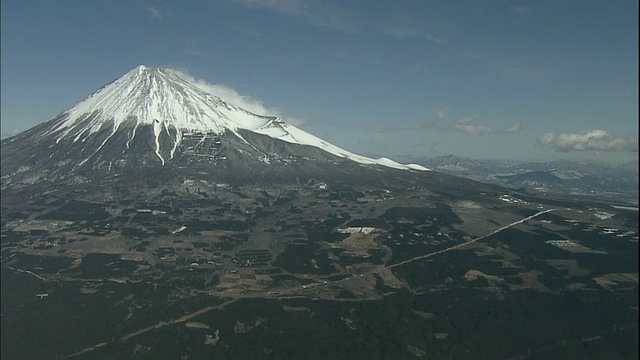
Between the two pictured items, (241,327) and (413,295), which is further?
(413,295)

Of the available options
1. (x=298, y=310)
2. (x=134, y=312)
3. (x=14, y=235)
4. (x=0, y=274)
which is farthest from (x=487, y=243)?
(x=14, y=235)

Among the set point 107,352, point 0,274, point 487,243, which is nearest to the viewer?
point 107,352

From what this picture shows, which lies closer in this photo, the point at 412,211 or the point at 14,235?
the point at 14,235

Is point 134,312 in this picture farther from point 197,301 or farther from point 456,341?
point 456,341

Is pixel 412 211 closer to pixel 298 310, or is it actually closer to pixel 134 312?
pixel 298 310

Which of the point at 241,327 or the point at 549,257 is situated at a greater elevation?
the point at 549,257

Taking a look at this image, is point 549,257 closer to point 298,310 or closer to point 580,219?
point 580,219

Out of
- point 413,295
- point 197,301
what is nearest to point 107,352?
point 197,301

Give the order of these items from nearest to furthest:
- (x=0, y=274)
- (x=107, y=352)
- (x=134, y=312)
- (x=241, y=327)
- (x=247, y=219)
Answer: (x=107, y=352)
(x=241, y=327)
(x=134, y=312)
(x=0, y=274)
(x=247, y=219)

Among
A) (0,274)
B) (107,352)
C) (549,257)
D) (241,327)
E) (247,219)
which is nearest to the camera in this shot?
(107,352)

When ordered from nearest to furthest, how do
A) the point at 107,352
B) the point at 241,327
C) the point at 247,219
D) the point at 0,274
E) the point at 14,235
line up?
the point at 107,352 → the point at 241,327 → the point at 0,274 → the point at 14,235 → the point at 247,219
